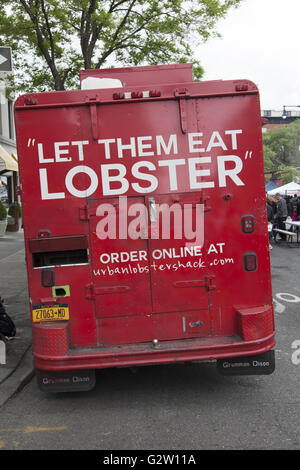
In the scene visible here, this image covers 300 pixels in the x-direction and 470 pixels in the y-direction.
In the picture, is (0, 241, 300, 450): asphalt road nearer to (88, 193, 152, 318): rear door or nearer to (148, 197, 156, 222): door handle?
(88, 193, 152, 318): rear door

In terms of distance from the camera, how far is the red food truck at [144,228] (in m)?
4.52

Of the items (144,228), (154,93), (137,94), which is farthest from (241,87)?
(144,228)

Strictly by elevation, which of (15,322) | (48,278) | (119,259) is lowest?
(15,322)

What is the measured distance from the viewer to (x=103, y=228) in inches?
180

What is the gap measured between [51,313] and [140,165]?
1.60m

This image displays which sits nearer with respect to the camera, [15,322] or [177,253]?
[177,253]

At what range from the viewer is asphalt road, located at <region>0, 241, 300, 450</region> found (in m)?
3.88

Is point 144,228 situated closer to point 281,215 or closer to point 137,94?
point 137,94

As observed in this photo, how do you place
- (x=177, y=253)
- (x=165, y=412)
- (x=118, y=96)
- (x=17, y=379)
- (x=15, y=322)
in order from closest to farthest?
(x=165, y=412)
(x=118, y=96)
(x=177, y=253)
(x=17, y=379)
(x=15, y=322)

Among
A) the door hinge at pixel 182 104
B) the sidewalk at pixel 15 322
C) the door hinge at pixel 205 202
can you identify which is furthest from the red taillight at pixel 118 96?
the sidewalk at pixel 15 322

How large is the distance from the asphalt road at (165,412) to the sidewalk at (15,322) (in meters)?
0.18

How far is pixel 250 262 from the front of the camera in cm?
471

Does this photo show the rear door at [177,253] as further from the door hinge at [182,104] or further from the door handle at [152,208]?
the door hinge at [182,104]

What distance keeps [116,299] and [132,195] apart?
984 mm
